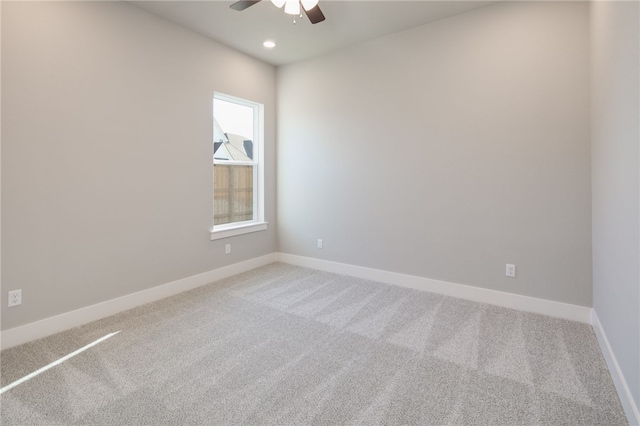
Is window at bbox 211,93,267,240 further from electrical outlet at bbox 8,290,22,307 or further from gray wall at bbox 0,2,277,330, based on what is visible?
electrical outlet at bbox 8,290,22,307

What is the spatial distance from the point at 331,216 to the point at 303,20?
221 centimetres

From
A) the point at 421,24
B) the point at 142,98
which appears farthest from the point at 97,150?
the point at 421,24

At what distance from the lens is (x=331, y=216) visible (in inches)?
157

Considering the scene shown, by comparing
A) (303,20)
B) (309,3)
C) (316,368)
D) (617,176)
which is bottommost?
(316,368)

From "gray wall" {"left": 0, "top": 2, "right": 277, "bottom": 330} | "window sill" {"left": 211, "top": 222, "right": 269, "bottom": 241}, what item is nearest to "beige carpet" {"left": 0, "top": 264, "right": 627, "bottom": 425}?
"gray wall" {"left": 0, "top": 2, "right": 277, "bottom": 330}

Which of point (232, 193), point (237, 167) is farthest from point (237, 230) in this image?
point (237, 167)

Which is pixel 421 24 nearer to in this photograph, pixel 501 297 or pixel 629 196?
pixel 629 196

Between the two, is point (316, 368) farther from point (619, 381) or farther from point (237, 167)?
point (237, 167)

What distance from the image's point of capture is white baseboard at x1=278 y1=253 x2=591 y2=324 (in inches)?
104

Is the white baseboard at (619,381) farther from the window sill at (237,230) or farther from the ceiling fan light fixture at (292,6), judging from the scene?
the window sill at (237,230)

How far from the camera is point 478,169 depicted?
2.99 m

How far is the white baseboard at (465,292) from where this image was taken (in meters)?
2.64

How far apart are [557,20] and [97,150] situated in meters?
4.05

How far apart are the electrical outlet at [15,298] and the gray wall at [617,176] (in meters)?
3.74
